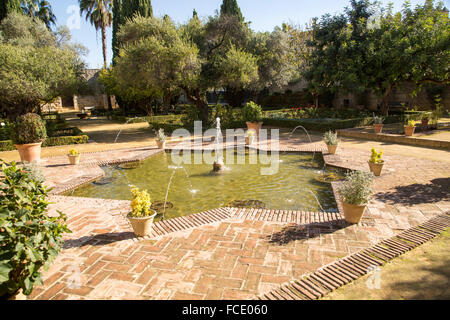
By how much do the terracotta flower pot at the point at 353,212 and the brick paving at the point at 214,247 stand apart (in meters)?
0.14

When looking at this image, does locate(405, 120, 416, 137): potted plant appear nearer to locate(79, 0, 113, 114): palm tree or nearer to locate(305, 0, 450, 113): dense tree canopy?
locate(305, 0, 450, 113): dense tree canopy

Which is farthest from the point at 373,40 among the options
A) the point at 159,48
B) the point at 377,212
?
the point at 377,212

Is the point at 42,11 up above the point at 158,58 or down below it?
above

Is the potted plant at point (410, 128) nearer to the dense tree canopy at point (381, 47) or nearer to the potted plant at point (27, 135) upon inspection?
the dense tree canopy at point (381, 47)

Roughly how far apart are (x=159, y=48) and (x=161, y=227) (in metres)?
12.7

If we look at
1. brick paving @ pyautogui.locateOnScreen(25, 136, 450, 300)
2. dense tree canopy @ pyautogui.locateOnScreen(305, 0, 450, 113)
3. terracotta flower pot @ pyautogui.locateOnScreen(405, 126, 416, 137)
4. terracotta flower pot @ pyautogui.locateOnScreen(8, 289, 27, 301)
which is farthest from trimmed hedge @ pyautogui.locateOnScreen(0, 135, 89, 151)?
terracotta flower pot @ pyautogui.locateOnScreen(405, 126, 416, 137)

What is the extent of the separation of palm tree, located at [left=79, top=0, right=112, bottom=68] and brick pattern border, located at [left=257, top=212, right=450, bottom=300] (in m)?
37.0

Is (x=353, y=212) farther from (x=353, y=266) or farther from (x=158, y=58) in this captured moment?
(x=158, y=58)

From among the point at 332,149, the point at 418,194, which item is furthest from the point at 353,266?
the point at 332,149

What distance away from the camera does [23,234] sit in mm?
2725

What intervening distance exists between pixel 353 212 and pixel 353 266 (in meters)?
1.38

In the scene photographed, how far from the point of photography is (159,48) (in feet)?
49.5

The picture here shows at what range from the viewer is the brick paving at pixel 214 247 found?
347 centimetres

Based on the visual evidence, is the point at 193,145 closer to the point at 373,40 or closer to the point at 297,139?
the point at 297,139
